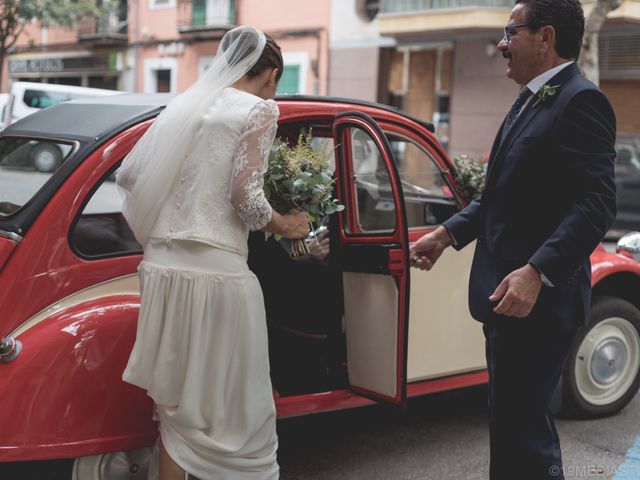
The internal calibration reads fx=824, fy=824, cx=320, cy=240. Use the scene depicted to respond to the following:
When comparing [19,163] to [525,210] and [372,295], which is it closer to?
[372,295]

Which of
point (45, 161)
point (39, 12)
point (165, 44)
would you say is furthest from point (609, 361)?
point (165, 44)

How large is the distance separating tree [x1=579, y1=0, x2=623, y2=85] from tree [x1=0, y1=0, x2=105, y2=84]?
47.5ft

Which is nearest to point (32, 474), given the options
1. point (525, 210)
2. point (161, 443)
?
point (161, 443)

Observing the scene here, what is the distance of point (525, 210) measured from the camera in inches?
108

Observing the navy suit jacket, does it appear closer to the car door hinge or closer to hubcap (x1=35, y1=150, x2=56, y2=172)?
the car door hinge

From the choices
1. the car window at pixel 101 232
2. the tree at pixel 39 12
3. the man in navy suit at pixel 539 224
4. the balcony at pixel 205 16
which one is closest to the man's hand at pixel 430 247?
the man in navy suit at pixel 539 224

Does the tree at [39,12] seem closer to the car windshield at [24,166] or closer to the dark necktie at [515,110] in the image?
the car windshield at [24,166]

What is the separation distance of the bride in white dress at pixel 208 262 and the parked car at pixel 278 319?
0.79ft

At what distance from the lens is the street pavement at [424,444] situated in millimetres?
4027

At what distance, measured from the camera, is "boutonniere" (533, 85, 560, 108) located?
2.71 metres

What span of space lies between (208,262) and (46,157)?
1051mm

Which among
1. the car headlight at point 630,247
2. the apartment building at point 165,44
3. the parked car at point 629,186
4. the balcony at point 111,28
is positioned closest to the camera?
the car headlight at point 630,247

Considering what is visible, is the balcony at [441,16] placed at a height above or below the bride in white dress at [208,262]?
above

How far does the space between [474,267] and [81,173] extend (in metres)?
1.55
